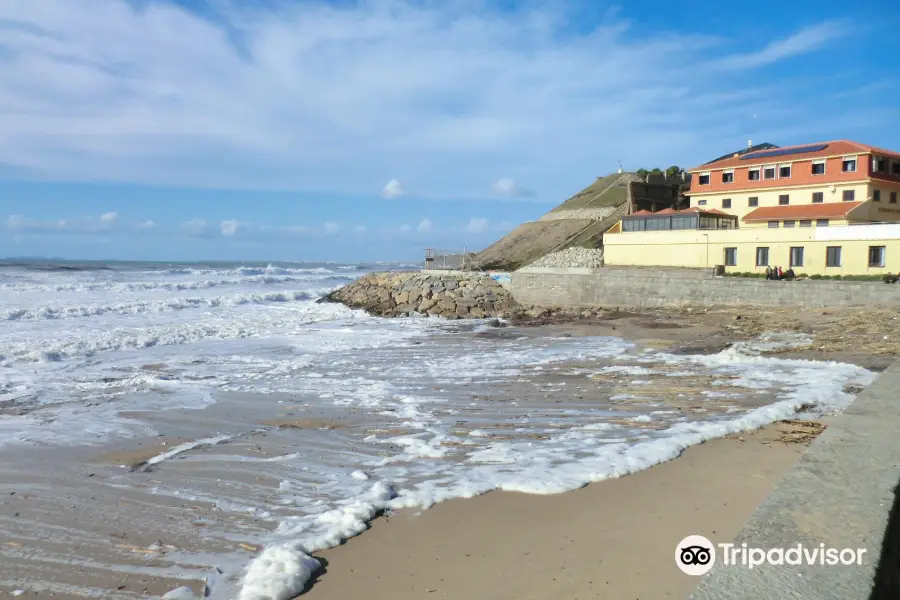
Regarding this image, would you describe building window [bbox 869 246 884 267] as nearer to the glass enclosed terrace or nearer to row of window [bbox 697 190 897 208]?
the glass enclosed terrace

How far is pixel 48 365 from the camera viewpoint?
1465 cm

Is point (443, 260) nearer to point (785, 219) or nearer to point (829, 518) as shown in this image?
point (785, 219)

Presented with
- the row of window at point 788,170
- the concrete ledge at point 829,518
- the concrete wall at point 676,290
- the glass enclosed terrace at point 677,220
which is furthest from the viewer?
the row of window at point 788,170

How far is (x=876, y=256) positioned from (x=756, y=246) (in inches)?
159

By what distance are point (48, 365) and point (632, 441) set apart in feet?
43.8

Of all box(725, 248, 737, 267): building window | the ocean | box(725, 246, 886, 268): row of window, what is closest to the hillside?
box(725, 248, 737, 267): building window

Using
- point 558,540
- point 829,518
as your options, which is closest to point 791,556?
point 829,518

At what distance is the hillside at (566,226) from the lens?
44.8 m

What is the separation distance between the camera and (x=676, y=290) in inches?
967

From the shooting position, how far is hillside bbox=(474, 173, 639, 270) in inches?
1762

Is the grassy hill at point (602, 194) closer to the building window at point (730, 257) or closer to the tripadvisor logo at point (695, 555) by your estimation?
the building window at point (730, 257)

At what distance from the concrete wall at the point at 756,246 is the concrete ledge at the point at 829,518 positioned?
21.7 m

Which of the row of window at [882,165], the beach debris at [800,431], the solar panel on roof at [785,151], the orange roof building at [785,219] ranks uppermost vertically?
the solar panel on roof at [785,151]

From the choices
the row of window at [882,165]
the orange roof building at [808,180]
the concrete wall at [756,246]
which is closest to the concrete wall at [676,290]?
the concrete wall at [756,246]
